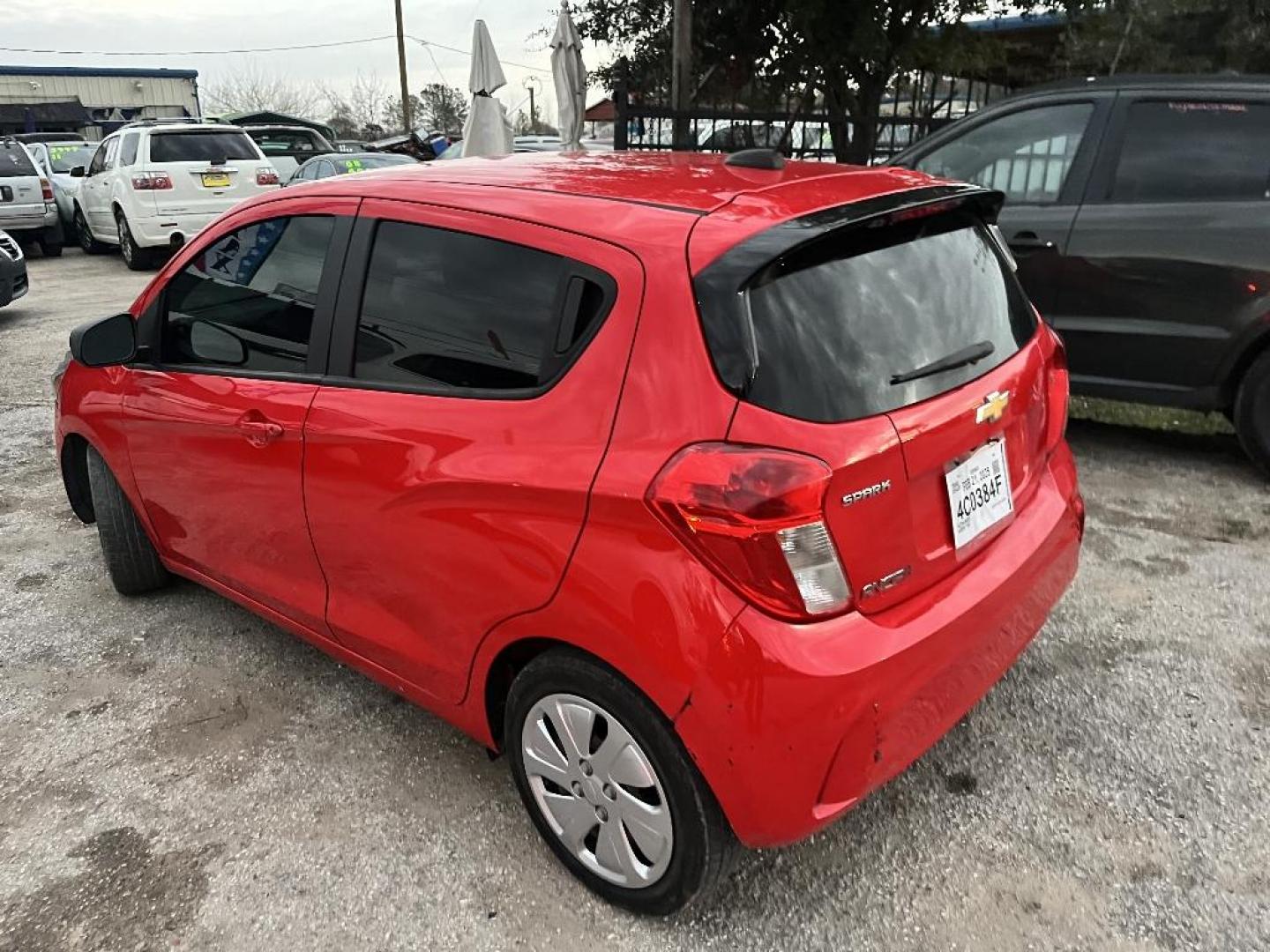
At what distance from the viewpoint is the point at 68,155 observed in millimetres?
17297

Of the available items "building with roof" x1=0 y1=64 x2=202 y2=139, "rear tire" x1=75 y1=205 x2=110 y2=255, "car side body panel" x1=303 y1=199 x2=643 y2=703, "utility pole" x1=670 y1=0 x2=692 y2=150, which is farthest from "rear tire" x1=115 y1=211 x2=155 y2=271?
"building with roof" x1=0 y1=64 x2=202 y2=139

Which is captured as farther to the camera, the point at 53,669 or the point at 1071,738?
the point at 53,669

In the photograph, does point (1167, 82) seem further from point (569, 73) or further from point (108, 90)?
point (108, 90)

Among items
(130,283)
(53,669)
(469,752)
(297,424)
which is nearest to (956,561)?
(469,752)

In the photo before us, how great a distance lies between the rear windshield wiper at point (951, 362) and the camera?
2062 mm

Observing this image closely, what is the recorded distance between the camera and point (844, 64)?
38.0 ft

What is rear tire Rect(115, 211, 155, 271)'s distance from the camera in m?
13.0

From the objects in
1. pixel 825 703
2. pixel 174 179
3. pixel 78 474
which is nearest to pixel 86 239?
pixel 174 179

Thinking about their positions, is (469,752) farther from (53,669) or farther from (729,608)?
(53,669)

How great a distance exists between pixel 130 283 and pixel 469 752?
11.6 m

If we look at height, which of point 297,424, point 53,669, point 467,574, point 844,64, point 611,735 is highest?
point 844,64

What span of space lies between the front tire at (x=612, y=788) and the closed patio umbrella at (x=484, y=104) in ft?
29.2

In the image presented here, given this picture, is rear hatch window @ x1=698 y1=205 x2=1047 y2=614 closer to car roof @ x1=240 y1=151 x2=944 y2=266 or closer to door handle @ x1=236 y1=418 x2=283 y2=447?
car roof @ x1=240 y1=151 x2=944 y2=266

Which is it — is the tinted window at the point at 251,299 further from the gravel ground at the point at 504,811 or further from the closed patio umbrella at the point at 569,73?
the closed patio umbrella at the point at 569,73
